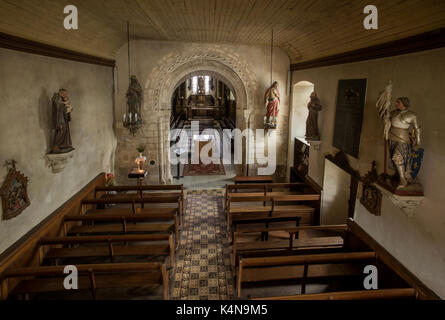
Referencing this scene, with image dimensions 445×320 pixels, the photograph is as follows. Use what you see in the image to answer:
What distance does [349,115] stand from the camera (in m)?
6.74

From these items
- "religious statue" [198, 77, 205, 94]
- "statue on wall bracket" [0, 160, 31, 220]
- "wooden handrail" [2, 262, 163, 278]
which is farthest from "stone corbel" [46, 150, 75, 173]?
"religious statue" [198, 77, 205, 94]

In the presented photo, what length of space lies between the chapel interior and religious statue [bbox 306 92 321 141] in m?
0.06

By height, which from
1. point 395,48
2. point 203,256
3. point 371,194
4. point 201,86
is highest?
point 201,86

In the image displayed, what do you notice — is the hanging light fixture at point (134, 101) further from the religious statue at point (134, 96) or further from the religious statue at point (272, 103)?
the religious statue at point (272, 103)

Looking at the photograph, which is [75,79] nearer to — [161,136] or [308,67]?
[161,136]

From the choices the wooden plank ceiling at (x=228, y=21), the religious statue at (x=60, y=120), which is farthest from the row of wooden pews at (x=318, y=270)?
the religious statue at (x=60, y=120)

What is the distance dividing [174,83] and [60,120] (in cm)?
516

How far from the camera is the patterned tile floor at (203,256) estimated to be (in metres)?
5.52

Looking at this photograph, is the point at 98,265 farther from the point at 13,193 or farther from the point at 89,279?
the point at 13,193

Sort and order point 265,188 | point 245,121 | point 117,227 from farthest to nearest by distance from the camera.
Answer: point 245,121 < point 265,188 < point 117,227

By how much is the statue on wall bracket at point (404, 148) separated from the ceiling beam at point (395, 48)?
88 cm

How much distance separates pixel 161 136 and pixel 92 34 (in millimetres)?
4119

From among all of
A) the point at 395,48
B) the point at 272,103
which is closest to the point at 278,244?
the point at 395,48
